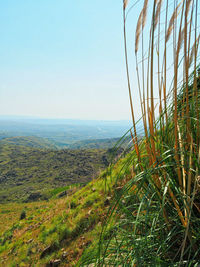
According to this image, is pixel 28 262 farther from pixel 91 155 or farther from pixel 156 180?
pixel 91 155

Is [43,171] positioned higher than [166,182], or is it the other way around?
[166,182]

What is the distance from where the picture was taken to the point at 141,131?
57.9 inches

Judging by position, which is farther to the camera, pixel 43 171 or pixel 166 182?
pixel 43 171

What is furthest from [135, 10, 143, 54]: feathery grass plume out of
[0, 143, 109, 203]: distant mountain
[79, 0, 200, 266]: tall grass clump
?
[0, 143, 109, 203]: distant mountain

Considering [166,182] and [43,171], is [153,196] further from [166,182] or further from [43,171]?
[43,171]

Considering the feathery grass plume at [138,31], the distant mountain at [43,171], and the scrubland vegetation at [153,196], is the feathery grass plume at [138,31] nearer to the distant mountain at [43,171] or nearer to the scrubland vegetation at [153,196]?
the scrubland vegetation at [153,196]

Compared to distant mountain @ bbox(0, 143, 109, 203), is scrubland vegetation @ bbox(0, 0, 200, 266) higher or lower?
higher

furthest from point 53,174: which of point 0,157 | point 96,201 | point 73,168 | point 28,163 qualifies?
point 96,201

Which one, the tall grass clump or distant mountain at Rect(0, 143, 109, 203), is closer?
the tall grass clump

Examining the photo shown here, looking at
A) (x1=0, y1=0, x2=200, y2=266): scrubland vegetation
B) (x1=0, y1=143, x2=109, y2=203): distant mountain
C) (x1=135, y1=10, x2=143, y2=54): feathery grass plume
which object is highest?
(x1=135, y1=10, x2=143, y2=54): feathery grass plume

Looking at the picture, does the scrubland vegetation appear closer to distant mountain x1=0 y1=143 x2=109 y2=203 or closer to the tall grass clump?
the tall grass clump

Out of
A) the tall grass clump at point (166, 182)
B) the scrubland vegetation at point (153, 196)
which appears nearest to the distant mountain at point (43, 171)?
the scrubland vegetation at point (153, 196)

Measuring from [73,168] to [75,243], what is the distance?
8920 centimetres

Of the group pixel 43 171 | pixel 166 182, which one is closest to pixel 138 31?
pixel 166 182
